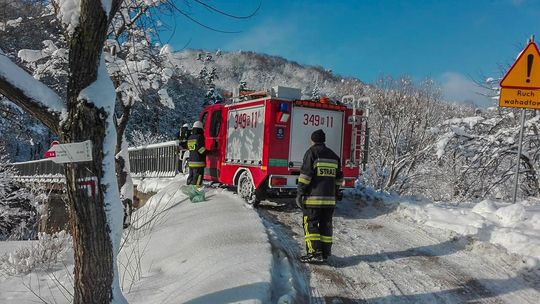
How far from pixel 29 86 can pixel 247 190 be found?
20.5 ft

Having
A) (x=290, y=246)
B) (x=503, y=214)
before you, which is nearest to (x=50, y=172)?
(x=290, y=246)

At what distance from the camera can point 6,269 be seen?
6453 millimetres

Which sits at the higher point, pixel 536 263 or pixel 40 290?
pixel 536 263

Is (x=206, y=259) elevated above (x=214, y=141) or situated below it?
below

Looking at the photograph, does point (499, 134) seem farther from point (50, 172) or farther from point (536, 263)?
point (50, 172)

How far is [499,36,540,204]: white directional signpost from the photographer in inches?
266

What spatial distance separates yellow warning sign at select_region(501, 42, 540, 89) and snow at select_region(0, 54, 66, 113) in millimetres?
6678

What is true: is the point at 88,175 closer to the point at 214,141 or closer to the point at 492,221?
the point at 492,221

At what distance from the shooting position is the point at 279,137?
8523 mm

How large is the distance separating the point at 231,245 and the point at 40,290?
2.49m

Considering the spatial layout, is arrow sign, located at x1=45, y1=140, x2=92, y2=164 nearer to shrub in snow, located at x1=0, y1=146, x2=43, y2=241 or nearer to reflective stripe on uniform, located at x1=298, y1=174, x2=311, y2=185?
reflective stripe on uniform, located at x1=298, y1=174, x2=311, y2=185

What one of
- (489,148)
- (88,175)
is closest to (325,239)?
(88,175)

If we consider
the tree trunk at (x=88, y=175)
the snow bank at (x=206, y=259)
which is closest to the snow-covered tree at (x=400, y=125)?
the snow bank at (x=206, y=259)

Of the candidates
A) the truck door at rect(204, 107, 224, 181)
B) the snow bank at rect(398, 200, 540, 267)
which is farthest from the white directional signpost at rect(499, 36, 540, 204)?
the truck door at rect(204, 107, 224, 181)
